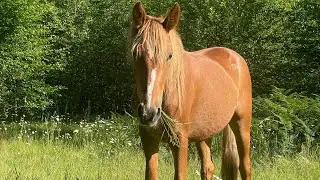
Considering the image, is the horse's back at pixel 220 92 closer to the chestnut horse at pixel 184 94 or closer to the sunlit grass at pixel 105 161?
the chestnut horse at pixel 184 94

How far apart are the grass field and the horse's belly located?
1.25 m

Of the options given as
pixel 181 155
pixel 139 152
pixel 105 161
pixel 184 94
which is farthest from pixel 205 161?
pixel 139 152

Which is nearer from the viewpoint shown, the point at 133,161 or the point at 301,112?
the point at 133,161

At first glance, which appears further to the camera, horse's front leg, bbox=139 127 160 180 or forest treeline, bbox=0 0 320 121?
forest treeline, bbox=0 0 320 121

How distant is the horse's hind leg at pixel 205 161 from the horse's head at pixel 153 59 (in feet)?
5.69

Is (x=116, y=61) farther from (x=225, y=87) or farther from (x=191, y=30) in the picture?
(x=225, y=87)

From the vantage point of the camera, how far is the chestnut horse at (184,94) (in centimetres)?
342

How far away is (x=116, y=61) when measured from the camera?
17.9 m

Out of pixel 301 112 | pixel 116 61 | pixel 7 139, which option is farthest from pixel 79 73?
pixel 301 112

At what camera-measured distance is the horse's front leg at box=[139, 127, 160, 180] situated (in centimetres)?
387

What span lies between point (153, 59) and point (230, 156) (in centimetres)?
229

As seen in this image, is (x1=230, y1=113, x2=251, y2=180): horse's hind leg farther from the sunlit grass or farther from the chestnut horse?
the sunlit grass

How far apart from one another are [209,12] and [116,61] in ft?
17.2

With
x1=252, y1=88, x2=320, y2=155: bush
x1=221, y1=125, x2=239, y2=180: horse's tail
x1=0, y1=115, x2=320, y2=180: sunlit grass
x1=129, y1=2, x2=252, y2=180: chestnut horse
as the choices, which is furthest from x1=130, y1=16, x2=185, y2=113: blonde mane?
x1=252, y1=88, x2=320, y2=155: bush
